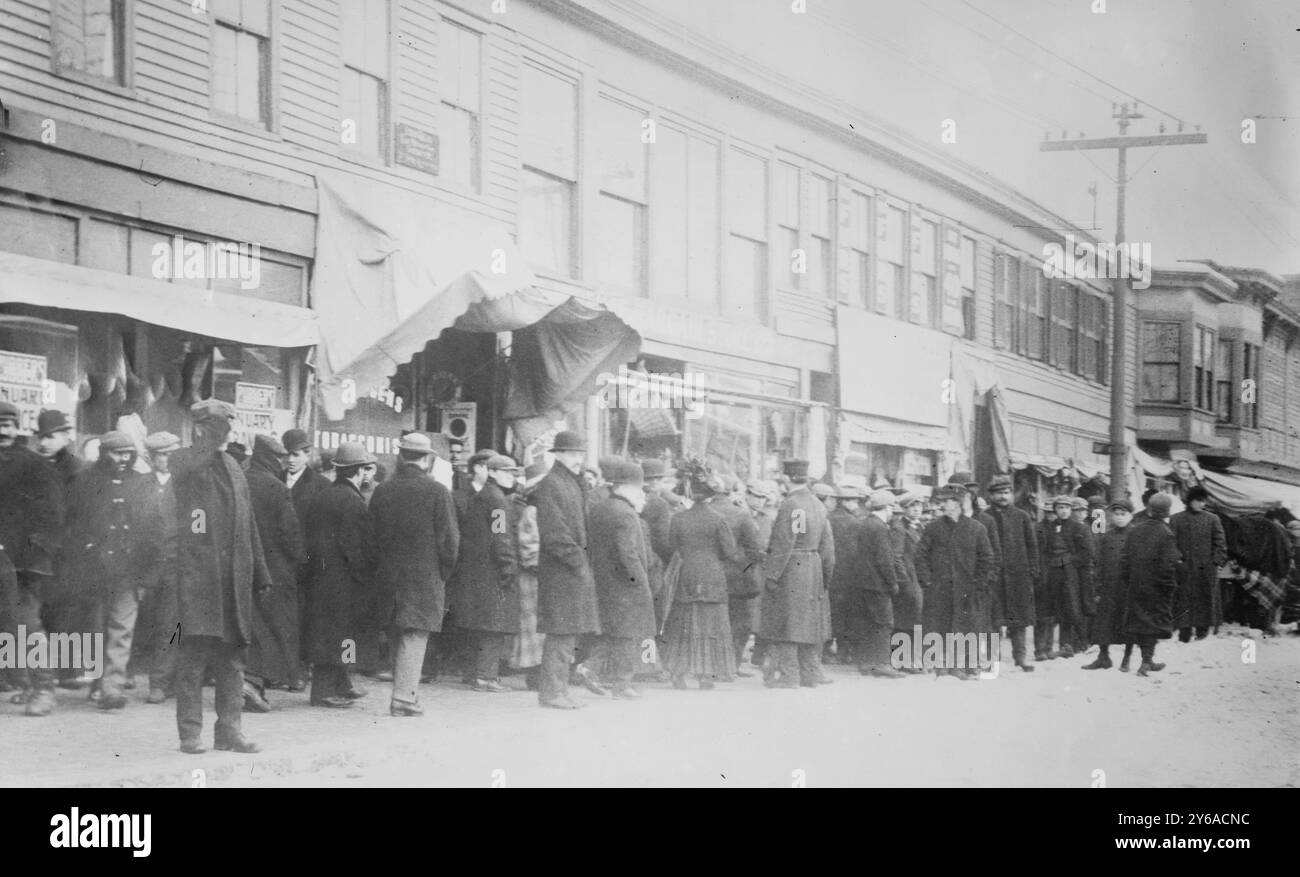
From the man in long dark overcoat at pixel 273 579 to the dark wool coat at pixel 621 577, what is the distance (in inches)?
88.1

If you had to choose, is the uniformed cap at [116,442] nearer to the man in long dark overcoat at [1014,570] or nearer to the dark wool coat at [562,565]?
the dark wool coat at [562,565]

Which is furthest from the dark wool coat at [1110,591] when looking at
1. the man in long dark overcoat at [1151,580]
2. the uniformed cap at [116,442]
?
the uniformed cap at [116,442]

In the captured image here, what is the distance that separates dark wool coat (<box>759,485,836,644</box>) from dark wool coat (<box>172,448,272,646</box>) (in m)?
5.14

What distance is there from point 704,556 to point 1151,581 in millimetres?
4387

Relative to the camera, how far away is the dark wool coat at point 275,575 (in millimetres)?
8477

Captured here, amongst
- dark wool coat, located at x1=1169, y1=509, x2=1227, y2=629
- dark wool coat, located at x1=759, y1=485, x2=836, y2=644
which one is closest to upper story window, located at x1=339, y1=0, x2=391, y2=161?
dark wool coat, located at x1=759, y1=485, x2=836, y2=644

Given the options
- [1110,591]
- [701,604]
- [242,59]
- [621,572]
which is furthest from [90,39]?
[1110,591]

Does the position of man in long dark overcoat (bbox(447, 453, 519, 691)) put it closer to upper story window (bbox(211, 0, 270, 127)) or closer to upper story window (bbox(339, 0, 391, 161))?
upper story window (bbox(339, 0, 391, 161))

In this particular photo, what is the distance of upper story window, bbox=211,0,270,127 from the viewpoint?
10.2 metres

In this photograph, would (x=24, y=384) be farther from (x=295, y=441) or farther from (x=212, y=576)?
(x=212, y=576)

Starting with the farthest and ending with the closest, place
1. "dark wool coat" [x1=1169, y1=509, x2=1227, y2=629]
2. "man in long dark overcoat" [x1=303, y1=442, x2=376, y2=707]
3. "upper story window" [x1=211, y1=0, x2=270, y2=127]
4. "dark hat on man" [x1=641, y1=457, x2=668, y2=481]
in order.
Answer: "dark wool coat" [x1=1169, y1=509, x2=1227, y2=629] < "dark hat on man" [x1=641, y1=457, x2=668, y2=481] < "upper story window" [x1=211, y1=0, x2=270, y2=127] < "man in long dark overcoat" [x1=303, y1=442, x2=376, y2=707]

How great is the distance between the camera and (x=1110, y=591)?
13.2 metres
